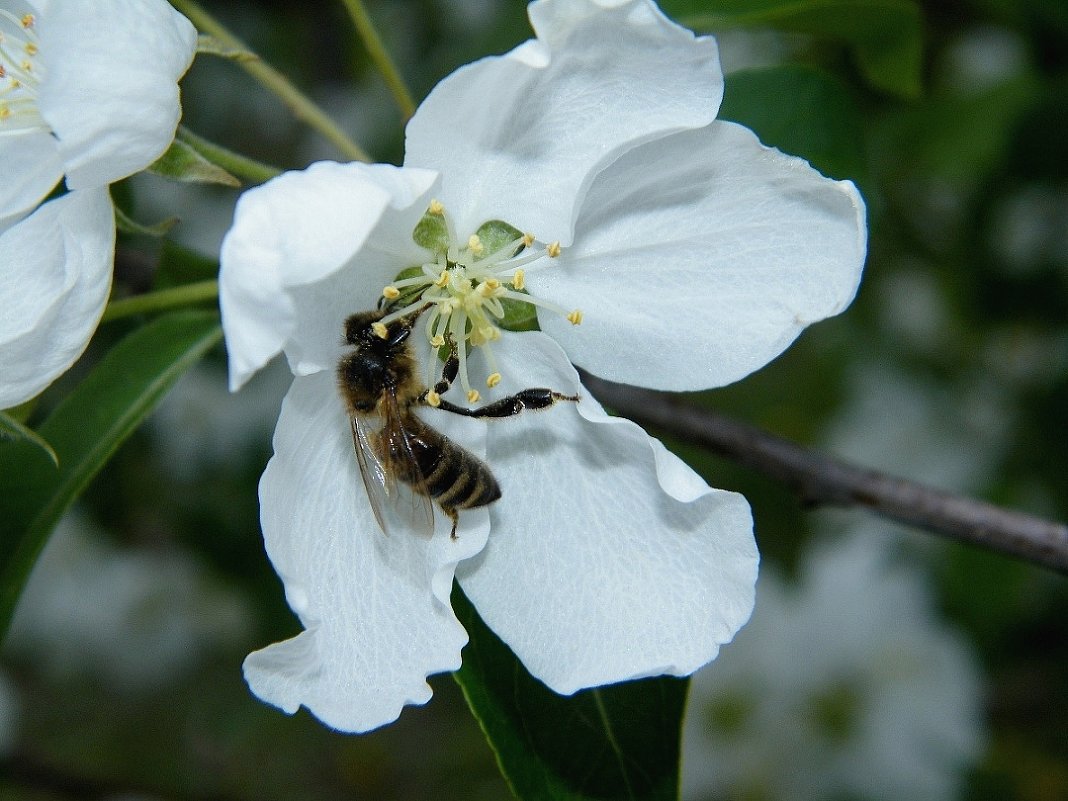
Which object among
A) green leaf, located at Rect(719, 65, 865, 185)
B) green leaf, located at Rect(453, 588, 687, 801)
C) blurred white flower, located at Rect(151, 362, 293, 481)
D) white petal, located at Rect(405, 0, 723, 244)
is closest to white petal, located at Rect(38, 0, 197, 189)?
white petal, located at Rect(405, 0, 723, 244)

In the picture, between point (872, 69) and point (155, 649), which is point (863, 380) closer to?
point (872, 69)

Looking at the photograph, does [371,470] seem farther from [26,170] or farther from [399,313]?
[26,170]

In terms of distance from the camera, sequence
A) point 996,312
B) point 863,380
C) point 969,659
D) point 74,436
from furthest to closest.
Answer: point 863,380 < point 996,312 < point 969,659 < point 74,436

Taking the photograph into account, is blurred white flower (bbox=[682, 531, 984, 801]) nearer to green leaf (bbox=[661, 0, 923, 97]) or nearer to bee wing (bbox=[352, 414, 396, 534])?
green leaf (bbox=[661, 0, 923, 97])

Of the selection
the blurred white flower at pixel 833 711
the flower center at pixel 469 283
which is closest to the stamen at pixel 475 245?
the flower center at pixel 469 283

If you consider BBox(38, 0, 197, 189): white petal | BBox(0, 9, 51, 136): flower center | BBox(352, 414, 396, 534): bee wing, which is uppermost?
BBox(38, 0, 197, 189): white petal

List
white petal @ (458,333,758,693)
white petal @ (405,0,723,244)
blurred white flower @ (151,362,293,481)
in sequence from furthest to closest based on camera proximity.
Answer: blurred white flower @ (151,362,293,481) → white petal @ (458,333,758,693) → white petal @ (405,0,723,244)

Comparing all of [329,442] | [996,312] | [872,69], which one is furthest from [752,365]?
[996,312]

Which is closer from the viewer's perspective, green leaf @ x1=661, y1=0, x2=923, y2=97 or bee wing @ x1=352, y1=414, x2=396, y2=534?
bee wing @ x1=352, y1=414, x2=396, y2=534
